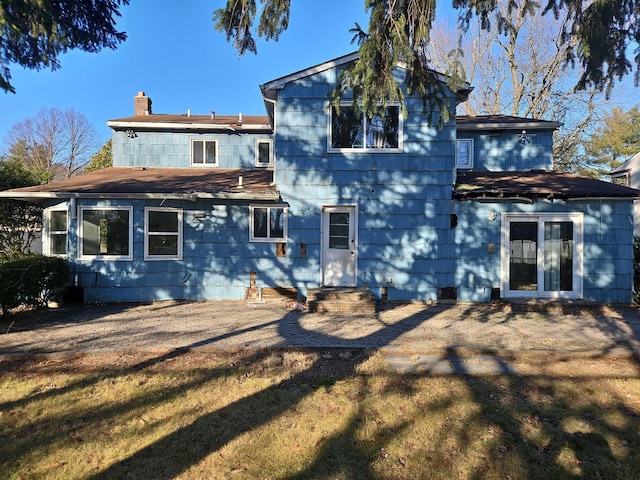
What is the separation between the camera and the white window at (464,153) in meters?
11.9

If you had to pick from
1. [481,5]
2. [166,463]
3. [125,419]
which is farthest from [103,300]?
[481,5]

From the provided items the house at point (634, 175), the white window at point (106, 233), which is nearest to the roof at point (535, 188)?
the house at point (634, 175)

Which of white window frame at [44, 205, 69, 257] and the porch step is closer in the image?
the porch step

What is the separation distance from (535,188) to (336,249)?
5.37m

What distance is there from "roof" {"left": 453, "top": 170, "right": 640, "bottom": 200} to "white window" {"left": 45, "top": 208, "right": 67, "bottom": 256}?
10657 mm

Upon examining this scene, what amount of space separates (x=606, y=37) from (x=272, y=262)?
7.84 meters

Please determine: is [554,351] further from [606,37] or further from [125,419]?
[125,419]

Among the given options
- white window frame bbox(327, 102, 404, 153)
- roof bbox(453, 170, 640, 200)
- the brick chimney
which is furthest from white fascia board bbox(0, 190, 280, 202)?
the brick chimney

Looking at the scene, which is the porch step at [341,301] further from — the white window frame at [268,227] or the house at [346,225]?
the white window frame at [268,227]

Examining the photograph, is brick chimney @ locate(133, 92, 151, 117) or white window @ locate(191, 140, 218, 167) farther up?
brick chimney @ locate(133, 92, 151, 117)

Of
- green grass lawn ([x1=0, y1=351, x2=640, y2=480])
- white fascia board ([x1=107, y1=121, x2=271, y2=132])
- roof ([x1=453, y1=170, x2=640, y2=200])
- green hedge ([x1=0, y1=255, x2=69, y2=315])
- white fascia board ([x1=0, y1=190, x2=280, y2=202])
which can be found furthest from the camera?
white fascia board ([x1=107, y1=121, x2=271, y2=132])

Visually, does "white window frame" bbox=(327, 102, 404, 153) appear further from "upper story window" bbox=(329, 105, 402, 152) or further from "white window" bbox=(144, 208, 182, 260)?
"white window" bbox=(144, 208, 182, 260)

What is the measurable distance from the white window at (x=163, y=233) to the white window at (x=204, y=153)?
12.3 ft

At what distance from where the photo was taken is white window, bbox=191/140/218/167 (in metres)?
12.7
